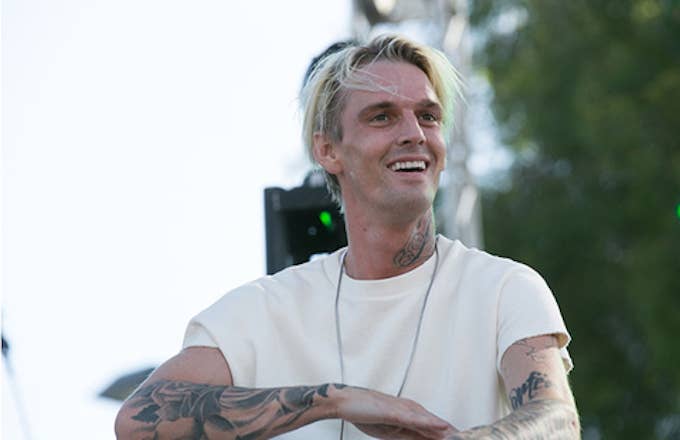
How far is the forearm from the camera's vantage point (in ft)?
6.53

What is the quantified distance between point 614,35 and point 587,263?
3.64 meters

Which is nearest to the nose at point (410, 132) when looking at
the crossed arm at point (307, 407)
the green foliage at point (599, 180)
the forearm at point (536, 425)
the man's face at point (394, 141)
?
the man's face at point (394, 141)

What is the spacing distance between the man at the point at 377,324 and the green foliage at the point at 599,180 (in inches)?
468

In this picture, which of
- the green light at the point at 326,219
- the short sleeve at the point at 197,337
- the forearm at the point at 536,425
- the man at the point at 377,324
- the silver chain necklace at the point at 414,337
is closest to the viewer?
the forearm at the point at 536,425

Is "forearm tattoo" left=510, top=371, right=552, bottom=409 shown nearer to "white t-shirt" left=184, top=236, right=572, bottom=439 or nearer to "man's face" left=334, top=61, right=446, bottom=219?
"white t-shirt" left=184, top=236, right=572, bottom=439

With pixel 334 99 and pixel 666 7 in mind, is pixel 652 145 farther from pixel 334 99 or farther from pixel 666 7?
pixel 334 99

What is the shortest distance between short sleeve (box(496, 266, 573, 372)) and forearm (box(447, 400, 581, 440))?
0.56 ft

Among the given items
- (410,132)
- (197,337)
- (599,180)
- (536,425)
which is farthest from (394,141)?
(599,180)

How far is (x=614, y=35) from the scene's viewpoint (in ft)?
52.9

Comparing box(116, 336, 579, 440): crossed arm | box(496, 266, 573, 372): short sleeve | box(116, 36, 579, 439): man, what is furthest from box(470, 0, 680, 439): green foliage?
box(116, 336, 579, 440): crossed arm

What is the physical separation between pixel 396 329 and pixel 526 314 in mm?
320

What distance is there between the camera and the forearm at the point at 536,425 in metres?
1.99

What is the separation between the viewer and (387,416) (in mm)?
2125

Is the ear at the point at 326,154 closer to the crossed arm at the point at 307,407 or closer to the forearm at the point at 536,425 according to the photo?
the crossed arm at the point at 307,407
